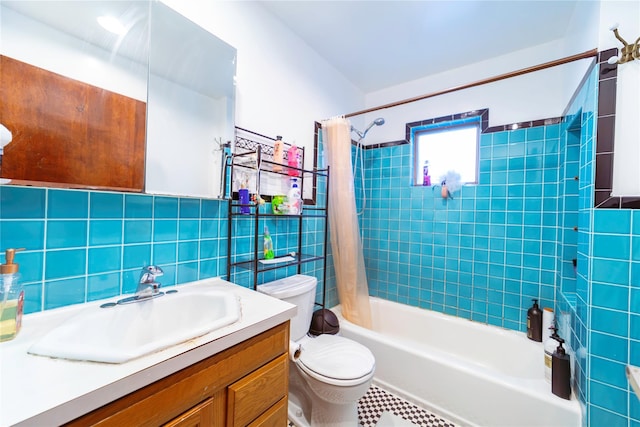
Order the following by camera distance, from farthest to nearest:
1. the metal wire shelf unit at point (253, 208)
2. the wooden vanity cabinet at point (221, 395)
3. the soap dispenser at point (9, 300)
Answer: the metal wire shelf unit at point (253, 208) < the soap dispenser at point (9, 300) < the wooden vanity cabinet at point (221, 395)

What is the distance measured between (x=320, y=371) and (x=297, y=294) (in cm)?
41

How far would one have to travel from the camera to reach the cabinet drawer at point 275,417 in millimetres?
881

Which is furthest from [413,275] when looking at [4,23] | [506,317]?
[4,23]

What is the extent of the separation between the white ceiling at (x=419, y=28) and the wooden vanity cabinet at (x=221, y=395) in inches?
74.9

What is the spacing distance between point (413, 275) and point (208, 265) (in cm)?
181

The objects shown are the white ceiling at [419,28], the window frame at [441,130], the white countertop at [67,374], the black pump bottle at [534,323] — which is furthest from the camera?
the window frame at [441,130]

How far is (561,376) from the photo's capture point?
4.19ft

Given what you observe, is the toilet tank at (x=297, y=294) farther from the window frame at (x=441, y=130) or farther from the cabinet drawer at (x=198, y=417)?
the window frame at (x=441, y=130)

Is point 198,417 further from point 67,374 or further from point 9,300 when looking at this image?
point 9,300

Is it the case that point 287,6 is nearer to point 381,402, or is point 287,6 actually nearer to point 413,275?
point 413,275

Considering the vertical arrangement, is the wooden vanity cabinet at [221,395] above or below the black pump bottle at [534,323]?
above

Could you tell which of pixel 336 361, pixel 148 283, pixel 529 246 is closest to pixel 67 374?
pixel 148 283

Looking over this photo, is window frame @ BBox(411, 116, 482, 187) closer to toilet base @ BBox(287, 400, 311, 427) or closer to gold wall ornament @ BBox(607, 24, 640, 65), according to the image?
gold wall ornament @ BBox(607, 24, 640, 65)

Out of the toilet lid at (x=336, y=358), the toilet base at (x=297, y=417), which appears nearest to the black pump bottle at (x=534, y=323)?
the toilet lid at (x=336, y=358)
